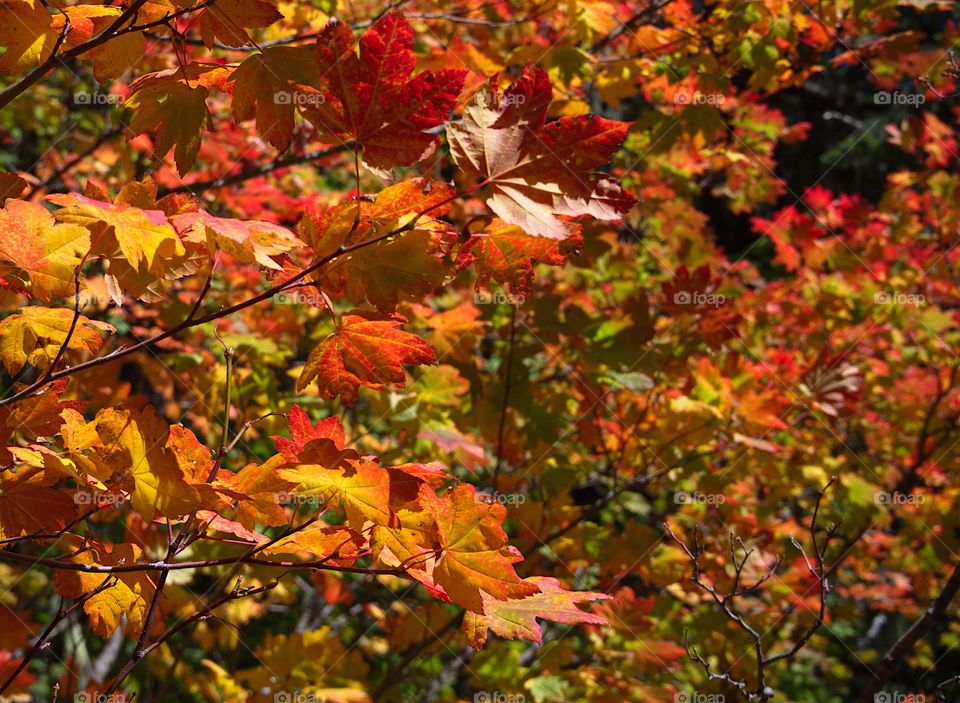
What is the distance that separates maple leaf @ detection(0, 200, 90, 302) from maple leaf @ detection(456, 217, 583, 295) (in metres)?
0.64

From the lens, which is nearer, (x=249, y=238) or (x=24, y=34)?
(x=249, y=238)

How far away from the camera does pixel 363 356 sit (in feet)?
4.17

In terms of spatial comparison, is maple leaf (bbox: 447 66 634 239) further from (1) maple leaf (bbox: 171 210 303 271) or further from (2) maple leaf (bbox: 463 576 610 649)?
(2) maple leaf (bbox: 463 576 610 649)

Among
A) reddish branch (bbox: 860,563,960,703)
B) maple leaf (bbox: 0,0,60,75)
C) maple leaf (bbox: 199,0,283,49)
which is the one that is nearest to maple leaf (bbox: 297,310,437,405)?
maple leaf (bbox: 199,0,283,49)

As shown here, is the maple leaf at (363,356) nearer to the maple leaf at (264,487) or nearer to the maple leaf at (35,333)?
the maple leaf at (264,487)

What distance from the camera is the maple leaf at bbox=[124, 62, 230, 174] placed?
1356 millimetres

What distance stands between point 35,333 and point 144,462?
0.45 m

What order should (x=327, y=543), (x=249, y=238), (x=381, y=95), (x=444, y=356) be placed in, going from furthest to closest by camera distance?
1. (x=444, y=356)
2. (x=327, y=543)
3. (x=249, y=238)
4. (x=381, y=95)

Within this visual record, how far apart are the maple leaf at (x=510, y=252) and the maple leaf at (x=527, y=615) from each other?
1.60 ft

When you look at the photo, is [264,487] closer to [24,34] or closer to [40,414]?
[40,414]

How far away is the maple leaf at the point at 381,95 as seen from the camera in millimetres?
1079

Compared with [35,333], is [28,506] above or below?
below

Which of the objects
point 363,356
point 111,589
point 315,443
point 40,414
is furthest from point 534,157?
point 111,589

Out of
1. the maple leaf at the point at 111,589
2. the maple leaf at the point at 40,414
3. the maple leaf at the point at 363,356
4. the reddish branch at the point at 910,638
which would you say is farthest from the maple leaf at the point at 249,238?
the reddish branch at the point at 910,638
